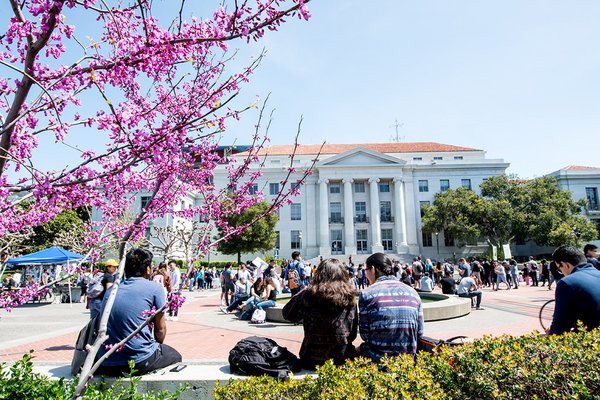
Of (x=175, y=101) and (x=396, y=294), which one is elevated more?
(x=175, y=101)

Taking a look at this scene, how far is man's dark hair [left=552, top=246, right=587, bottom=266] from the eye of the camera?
426 centimetres

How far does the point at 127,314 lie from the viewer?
3.80 meters

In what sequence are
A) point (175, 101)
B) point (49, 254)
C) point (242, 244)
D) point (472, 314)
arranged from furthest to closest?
point (242, 244) < point (49, 254) < point (472, 314) < point (175, 101)

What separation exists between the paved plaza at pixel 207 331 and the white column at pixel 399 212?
39083mm

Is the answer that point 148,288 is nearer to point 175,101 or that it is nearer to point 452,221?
point 175,101

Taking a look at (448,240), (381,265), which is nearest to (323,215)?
(448,240)

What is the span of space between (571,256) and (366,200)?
171ft

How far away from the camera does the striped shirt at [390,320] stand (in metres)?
3.78

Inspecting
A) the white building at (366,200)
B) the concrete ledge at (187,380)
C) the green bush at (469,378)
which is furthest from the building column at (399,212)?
the green bush at (469,378)

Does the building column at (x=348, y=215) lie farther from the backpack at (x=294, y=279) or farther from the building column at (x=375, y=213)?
the backpack at (x=294, y=279)

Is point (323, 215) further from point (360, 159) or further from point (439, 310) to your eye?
point (439, 310)

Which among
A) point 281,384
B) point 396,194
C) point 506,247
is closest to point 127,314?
point 281,384

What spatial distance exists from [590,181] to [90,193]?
2600 inches

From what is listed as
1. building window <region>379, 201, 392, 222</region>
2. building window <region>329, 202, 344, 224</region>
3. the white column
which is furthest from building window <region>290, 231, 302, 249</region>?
the white column
